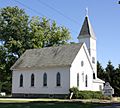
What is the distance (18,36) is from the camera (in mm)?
67500

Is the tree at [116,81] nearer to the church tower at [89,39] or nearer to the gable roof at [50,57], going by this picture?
the church tower at [89,39]

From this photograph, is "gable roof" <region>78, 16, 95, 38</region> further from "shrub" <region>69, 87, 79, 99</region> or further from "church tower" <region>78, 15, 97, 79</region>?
"shrub" <region>69, 87, 79, 99</region>

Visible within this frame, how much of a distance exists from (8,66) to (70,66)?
22.2 meters

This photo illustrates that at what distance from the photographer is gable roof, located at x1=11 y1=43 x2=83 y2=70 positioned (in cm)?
5219

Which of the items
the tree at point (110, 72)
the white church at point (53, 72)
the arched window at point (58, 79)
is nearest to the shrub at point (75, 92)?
the white church at point (53, 72)

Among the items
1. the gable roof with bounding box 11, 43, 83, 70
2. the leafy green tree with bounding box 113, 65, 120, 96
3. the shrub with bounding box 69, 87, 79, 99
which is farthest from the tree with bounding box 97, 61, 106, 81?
the shrub with bounding box 69, 87, 79, 99

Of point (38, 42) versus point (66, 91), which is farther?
point (38, 42)

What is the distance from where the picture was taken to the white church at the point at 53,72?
51.1 m

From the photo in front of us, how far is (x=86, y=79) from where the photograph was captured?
2147 inches

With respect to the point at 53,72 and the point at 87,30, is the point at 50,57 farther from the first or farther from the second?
the point at 87,30

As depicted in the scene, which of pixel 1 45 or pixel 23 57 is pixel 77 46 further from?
pixel 1 45

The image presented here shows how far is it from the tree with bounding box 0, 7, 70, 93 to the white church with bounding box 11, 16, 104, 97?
7.06 metres

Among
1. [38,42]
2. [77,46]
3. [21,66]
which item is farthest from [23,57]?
[77,46]

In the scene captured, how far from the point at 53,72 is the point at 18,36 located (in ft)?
59.6
